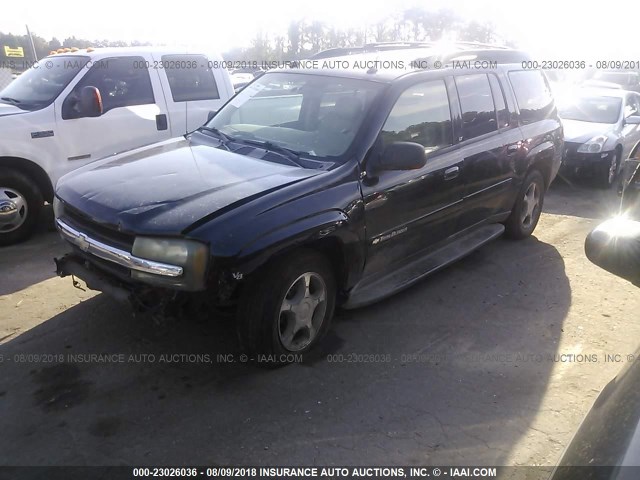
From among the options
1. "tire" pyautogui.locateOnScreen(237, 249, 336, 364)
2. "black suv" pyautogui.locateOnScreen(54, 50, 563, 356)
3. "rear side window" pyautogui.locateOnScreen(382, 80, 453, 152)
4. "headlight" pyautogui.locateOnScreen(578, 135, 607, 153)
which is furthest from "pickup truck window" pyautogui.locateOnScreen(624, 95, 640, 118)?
"tire" pyautogui.locateOnScreen(237, 249, 336, 364)

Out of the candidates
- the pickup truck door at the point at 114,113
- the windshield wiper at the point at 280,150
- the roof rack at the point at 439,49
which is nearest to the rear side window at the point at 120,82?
the pickup truck door at the point at 114,113

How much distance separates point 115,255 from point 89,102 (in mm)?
3201

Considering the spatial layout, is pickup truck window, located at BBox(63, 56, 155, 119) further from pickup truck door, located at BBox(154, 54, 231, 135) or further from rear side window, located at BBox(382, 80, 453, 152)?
rear side window, located at BBox(382, 80, 453, 152)

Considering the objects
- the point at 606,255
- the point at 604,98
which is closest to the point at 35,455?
the point at 606,255

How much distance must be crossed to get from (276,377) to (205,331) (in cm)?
76

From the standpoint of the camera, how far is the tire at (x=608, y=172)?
852 cm

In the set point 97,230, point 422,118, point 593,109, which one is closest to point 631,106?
point 593,109

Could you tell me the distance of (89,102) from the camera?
5.63m

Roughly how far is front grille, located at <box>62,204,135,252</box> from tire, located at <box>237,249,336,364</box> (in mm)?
723

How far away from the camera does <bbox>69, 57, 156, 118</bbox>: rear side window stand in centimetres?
600

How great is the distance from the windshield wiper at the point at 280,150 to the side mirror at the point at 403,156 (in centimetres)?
57

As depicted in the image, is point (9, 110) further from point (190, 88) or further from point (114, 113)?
point (190, 88)

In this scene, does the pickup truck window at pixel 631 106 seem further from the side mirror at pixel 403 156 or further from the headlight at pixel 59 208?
the headlight at pixel 59 208

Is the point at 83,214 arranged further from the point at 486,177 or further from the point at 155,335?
the point at 486,177
